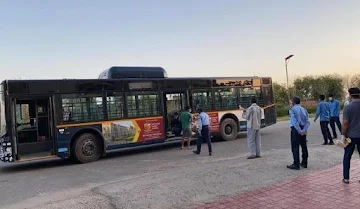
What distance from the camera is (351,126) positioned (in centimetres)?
710

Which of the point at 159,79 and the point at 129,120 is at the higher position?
the point at 159,79

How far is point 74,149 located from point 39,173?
1.51 meters

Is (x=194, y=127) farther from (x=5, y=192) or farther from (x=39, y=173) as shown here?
(x=5, y=192)

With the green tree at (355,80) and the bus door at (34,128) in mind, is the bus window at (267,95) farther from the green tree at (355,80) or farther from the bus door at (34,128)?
the green tree at (355,80)

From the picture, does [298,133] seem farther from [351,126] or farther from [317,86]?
[317,86]

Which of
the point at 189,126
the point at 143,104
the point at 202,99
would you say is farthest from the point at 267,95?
the point at 143,104

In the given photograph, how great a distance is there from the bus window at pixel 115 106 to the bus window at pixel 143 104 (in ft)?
0.91

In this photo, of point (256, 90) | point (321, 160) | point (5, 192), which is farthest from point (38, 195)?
point (256, 90)

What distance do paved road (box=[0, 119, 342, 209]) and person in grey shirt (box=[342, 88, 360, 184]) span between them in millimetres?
1287

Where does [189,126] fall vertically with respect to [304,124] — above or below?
below

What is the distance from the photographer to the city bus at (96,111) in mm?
11719

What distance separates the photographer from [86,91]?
12.7 metres

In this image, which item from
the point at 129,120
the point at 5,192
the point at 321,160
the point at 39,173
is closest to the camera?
the point at 5,192

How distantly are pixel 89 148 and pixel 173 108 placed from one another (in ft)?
13.5
